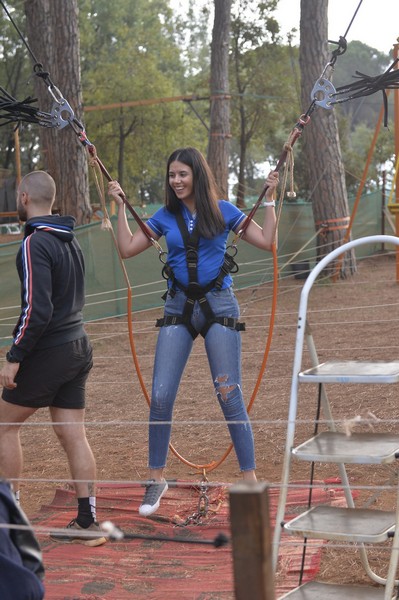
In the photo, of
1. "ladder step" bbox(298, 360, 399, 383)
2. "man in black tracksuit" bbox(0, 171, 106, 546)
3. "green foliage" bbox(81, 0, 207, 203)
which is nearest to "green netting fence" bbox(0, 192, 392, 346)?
"man in black tracksuit" bbox(0, 171, 106, 546)

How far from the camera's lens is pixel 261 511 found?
209 centimetres

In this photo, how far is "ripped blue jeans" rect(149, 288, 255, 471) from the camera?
4801 mm

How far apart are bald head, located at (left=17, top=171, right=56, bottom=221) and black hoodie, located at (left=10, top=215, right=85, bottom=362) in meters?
0.08

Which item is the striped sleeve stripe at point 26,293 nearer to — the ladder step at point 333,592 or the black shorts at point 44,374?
the black shorts at point 44,374

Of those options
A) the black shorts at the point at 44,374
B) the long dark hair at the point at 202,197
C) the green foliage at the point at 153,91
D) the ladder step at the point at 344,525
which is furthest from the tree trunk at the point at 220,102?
the ladder step at the point at 344,525

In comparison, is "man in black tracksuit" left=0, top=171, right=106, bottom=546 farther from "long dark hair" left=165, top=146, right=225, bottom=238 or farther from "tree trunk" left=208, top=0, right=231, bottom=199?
"tree trunk" left=208, top=0, right=231, bottom=199

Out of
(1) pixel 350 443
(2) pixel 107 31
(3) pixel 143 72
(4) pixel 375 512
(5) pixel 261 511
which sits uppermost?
(2) pixel 107 31

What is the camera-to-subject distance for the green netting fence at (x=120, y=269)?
11797 millimetres

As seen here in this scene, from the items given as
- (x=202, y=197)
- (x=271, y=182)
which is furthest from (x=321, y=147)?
(x=202, y=197)

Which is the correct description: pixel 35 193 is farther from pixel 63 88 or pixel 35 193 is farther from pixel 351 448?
pixel 63 88

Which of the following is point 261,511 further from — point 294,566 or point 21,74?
point 21,74

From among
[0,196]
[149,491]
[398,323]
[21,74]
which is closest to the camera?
[149,491]

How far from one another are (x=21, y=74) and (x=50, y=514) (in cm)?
4191

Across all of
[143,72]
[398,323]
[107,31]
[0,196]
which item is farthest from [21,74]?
[398,323]
